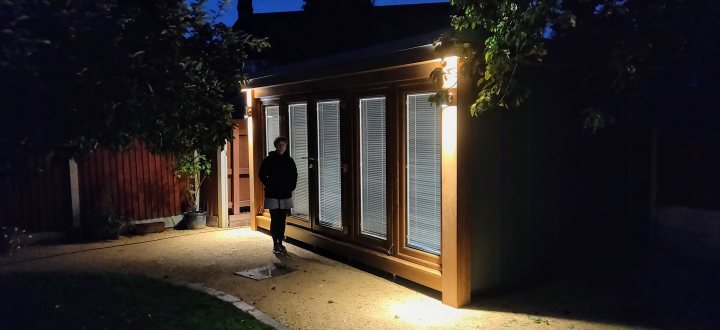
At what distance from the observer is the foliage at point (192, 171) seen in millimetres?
9859

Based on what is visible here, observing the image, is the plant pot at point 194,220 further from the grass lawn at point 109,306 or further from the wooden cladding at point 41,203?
the grass lawn at point 109,306

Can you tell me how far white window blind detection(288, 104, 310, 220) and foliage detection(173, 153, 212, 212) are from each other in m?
2.02

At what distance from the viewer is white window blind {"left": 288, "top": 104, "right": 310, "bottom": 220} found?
28.0 ft

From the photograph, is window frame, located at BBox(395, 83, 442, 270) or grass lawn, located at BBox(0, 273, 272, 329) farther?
window frame, located at BBox(395, 83, 442, 270)

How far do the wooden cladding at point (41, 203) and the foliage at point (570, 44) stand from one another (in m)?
6.63

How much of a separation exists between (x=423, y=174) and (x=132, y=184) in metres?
5.81

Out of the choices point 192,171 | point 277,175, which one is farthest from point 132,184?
point 277,175

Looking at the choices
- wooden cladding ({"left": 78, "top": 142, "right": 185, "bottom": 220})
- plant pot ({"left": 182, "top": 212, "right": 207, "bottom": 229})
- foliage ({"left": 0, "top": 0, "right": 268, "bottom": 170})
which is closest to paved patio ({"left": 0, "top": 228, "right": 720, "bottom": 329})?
wooden cladding ({"left": 78, "top": 142, "right": 185, "bottom": 220})

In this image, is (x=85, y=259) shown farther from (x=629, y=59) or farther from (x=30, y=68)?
(x=629, y=59)

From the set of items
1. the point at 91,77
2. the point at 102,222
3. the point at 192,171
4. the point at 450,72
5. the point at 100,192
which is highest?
the point at 450,72

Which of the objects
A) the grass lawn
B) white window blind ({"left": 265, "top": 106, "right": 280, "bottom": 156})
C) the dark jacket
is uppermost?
white window blind ({"left": 265, "top": 106, "right": 280, "bottom": 156})

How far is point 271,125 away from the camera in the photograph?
30.8ft

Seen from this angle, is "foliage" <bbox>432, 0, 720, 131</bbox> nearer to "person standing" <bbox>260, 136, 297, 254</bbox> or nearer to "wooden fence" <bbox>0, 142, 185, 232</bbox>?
"person standing" <bbox>260, 136, 297, 254</bbox>

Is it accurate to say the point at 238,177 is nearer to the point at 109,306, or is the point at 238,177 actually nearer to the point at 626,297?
the point at 109,306
